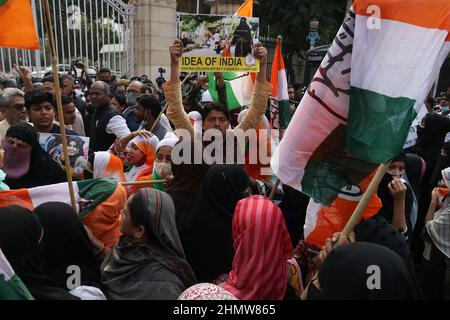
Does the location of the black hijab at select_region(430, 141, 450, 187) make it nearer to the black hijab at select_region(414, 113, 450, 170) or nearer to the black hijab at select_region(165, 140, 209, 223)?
the black hijab at select_region(414, 113, 450, 170)

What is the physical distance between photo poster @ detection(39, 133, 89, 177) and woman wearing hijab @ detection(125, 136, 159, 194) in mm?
436

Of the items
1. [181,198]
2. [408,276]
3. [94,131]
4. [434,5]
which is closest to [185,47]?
[94,131]

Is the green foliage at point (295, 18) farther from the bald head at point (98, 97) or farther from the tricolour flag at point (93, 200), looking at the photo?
the tricolour flag at point (93, 200)

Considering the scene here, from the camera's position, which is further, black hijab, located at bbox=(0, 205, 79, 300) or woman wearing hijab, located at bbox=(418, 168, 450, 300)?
woman wearing hijab, located at bbox=(418, 168, 450, 300)

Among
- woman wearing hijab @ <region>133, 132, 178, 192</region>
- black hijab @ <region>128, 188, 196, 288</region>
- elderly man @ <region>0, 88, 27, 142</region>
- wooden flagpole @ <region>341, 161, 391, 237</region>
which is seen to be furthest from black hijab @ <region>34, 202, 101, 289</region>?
elderly man @ <region>0, 88, 27, 142</region>

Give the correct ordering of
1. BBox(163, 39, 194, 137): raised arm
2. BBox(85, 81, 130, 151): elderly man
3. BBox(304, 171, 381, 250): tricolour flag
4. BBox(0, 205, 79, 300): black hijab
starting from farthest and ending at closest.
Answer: BBox(85, 81, 130, 151): elderly man < BBox(163, 39, 194, 137): raised arm < BBox(304, 171, 381, 250): tricolour flag < BBox(0, 205, 79, 300): black hijab

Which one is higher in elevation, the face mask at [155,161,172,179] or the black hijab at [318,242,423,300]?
the black hijab at [318,242,423,300]

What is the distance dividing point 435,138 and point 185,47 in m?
2.96

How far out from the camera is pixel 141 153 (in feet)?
12.2

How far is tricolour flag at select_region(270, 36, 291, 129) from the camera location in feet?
13.6

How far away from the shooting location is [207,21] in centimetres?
473

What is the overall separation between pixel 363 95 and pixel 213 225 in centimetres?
106

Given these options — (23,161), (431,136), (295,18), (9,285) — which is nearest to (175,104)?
(23,161)

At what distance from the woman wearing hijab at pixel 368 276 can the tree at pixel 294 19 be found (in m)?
21.9
